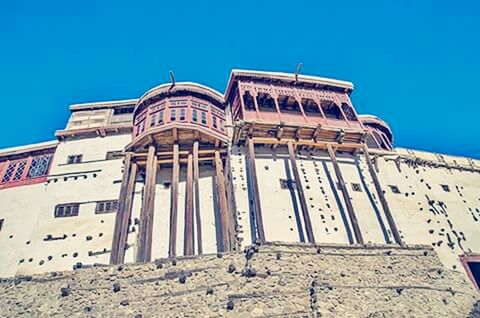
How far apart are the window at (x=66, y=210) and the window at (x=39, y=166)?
3.26m

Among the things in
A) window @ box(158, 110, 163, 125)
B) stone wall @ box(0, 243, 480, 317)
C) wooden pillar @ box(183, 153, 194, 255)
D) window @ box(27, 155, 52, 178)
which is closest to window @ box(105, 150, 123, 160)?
window @ box(158, 110, 163, 125)

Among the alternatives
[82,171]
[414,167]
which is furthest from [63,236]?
[414,167]

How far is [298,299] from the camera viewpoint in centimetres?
1311

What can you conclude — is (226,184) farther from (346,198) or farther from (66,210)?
(66,210)

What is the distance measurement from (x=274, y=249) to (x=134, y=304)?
17.0 ft

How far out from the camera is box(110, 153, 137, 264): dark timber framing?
16.4m

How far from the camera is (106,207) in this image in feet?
65.8

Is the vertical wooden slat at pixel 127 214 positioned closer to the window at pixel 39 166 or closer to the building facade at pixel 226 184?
the building facade at pixel 226 184

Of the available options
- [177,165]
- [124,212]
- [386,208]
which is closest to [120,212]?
[124,212]

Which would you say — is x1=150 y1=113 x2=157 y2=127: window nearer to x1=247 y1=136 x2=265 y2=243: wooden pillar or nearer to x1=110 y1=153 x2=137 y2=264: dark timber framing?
x1=110 y1=153 x2=137 y2=264: dark timber framing

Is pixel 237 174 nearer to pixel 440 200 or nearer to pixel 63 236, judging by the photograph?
pixel 63 236

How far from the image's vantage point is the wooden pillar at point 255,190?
635 inches

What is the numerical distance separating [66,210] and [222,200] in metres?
7.86

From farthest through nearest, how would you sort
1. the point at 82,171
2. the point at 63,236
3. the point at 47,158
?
the point at 47,158 < the point at 82,171 < the point at 63,236
